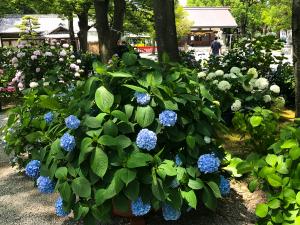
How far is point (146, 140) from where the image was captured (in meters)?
2.83

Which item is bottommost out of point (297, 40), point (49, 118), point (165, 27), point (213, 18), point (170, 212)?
point (170, 212)

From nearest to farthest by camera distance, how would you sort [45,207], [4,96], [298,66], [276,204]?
[276,204] → [45,207] → [298,66] → [4,96]

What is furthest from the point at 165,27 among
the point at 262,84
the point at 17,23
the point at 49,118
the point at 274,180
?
the point at 17,23

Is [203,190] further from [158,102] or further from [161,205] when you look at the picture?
[158,102]

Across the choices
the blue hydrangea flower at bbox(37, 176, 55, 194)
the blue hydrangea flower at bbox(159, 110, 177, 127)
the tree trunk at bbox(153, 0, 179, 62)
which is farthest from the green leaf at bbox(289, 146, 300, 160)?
the tree trunk at bbox(153, 0, 179, 62)

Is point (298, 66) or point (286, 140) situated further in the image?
point (298, 66)

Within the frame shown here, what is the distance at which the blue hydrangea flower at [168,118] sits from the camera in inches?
115

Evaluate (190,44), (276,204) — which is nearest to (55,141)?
(276,204)

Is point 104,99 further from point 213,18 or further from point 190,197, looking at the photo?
point 213,18

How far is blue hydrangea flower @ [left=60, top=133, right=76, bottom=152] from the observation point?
288 centimetres

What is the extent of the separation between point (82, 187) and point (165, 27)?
13.3 ft

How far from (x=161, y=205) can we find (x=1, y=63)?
12558mm

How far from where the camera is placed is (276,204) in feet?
8.86

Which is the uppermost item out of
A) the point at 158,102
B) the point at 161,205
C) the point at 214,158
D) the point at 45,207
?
the point at 158,102
